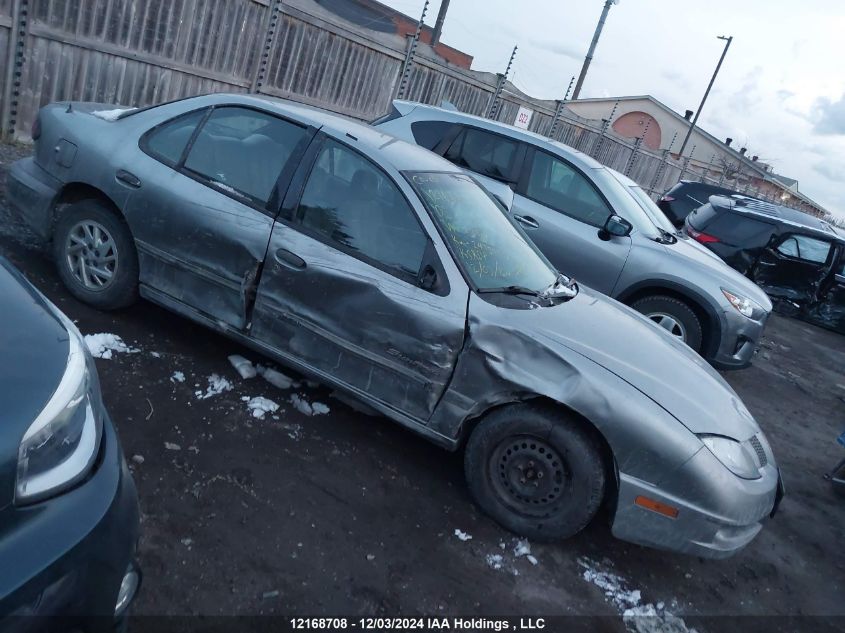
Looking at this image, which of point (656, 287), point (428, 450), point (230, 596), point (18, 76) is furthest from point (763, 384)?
point (18, 76)

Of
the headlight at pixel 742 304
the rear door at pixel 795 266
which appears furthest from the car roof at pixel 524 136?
the rear door at pixel 795 266

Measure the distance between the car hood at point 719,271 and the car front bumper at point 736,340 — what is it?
244 millimetres

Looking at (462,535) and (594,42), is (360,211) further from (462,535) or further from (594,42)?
(594,42)

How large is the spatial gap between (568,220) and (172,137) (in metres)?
3.90

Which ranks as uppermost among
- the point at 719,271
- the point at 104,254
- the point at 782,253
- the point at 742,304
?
the point at 782,253

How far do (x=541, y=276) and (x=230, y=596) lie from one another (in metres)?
2.55

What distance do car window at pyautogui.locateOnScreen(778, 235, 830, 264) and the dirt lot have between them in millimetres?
6907

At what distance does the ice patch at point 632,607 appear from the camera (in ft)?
10.5

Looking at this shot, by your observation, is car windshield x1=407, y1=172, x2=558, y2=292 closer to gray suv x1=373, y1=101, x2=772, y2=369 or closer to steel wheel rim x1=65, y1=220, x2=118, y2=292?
gray suv x1=373, y1=101, x2=772, y2=369

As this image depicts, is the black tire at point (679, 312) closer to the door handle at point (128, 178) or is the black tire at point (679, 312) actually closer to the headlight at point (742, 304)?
the headlight at point (742, 304)

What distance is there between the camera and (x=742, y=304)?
6.32 m

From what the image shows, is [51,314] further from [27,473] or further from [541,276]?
[541,276]

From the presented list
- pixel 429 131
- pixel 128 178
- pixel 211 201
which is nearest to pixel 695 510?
pixel 211 201

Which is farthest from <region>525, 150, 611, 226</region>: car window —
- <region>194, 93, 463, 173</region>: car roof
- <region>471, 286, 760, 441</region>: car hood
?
<region>471, 286, 760, 441</region>: car hood
